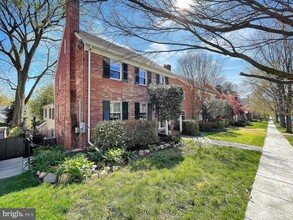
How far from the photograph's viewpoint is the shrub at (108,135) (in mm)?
6897

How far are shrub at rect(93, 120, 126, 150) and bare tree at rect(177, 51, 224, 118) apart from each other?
40.0 feet

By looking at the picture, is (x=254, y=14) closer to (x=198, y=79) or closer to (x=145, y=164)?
(x=145, y=164)

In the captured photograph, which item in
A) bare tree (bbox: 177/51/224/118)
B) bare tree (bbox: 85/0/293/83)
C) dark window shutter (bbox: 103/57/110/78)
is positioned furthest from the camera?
bare tree (bbox: 177/51/224/118)

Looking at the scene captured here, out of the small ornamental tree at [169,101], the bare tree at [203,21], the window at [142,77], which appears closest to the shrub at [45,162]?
the bare tree at [203,21]

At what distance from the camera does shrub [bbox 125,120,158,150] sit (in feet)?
25.9

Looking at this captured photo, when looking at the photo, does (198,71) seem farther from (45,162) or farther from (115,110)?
(45,162)

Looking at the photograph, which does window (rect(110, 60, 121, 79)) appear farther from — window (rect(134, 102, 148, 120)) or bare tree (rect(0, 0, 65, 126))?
bare tree (rect(0, 0, 65, 126))

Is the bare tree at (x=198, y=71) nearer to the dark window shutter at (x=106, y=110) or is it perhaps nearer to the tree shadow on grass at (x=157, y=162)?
the dark window shutter at (x=106, y=110)

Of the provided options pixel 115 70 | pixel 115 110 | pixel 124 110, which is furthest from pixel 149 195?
pixel 115 70

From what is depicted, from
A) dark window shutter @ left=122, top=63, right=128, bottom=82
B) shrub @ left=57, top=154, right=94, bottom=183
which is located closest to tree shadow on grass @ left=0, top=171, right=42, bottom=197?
shrub @ left=57, top=154, right=94, bottom=183

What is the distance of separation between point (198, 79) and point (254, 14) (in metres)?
14.8

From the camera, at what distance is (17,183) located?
4574 millimetres

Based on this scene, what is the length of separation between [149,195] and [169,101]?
7404 mm

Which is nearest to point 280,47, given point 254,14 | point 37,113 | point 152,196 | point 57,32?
point 254,14
